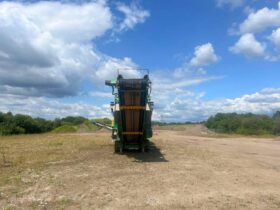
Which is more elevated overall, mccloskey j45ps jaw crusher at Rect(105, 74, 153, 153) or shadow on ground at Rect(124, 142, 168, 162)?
mccloskey j45ps jaw crusher at Rect(105, 74, 153, 153)

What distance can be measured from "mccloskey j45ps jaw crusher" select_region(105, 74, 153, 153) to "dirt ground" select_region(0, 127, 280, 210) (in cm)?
173

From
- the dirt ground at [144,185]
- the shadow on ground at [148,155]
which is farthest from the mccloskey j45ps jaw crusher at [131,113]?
the dirt ground at [144,185]

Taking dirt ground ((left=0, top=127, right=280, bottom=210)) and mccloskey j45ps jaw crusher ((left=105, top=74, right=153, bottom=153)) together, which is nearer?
dirt ground ((left=0, top=127, right=280, bottom=210))

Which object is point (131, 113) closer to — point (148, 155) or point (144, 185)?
point (148, 155)

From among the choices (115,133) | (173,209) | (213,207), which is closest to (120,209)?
(173,209)

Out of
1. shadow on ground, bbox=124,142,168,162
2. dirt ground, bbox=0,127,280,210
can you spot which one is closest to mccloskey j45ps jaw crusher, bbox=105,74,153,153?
shadow on ground, bbox=124,142,168,162

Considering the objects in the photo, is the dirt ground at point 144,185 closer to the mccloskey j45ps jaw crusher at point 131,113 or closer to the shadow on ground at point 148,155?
the shadow on ground at point 148,155

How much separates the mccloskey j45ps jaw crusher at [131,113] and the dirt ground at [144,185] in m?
Result: 1.73

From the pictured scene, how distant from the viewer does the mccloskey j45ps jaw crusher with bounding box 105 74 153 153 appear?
18234mm

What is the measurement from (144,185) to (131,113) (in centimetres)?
652

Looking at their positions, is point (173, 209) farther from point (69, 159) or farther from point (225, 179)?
point (69, 159)

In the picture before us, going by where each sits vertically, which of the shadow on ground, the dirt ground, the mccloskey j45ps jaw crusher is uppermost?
the mccloskey j45ps jaw crusher

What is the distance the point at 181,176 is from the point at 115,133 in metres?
6.76

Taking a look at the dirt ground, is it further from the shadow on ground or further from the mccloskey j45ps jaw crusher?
the mccloskey j45ps jaw crusher
